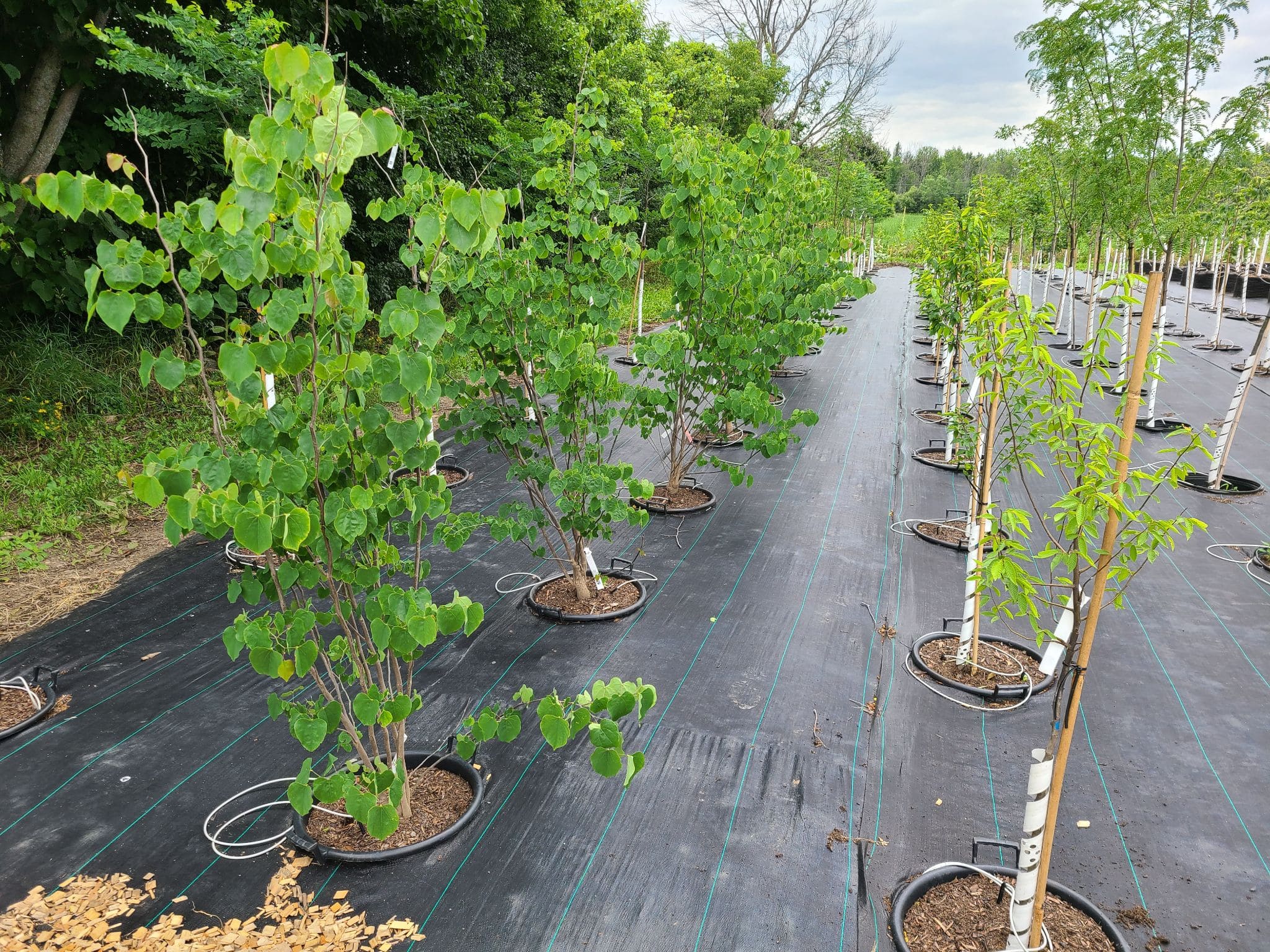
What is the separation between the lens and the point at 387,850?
2.69 meters

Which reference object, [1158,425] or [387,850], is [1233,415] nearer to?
[1158,425]

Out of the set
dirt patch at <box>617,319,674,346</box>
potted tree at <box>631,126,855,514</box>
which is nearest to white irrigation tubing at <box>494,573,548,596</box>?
potted tree at <box>631,126,855,514</box>

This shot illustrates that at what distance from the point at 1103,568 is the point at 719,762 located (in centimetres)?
180

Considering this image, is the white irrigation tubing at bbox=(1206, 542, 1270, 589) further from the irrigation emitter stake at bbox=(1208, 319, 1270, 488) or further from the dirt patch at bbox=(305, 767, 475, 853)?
the dirt patch at bbox=(305, 767, 475, 853)

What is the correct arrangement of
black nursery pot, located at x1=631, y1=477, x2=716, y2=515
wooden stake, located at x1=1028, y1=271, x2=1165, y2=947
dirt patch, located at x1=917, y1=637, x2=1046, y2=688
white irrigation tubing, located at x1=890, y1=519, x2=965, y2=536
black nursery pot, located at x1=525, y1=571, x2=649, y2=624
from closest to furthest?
wooden stake, located at x1=1028, y1=271, x2=1165, y2=947 → dirt patch, located at x1=917, y1=637, x2=1046, y2=688 → black nursery pot, located at x1=525, y1=571, x2=649, y2=624 → white irrigation tubing, located at x1=890, y1=519, x2=965, y2=536 → black nursery pot, located at x1=631, y1=477, x2=716, y2=515

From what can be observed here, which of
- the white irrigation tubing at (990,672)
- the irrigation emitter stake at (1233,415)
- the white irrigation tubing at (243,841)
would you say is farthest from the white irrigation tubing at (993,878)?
Result: the irrigation emitter stake at (1233,415)

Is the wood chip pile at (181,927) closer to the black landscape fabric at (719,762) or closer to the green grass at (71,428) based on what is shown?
the black landscape fabric at (719,762)

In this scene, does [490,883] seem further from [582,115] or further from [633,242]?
[582,115]

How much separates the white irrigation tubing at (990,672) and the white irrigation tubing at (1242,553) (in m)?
2.29

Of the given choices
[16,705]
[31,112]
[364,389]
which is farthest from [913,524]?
[31,112]

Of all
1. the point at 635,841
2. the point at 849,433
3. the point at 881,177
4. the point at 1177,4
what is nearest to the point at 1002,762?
the point at 635,841

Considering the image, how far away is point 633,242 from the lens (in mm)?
3803

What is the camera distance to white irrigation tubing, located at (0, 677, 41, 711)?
3.58 meters

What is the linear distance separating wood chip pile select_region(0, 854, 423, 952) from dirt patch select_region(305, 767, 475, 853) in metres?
0.21
